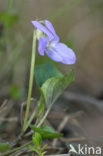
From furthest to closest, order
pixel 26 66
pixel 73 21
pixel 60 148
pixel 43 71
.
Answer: pixel 73 21 < pixel 26 66 < pixel 60 148 < pixel 43 71

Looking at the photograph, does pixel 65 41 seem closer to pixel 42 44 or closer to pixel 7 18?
pixel 7 18

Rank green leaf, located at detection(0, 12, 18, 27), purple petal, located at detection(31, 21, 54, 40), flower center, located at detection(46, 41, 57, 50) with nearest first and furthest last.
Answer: purple petal, located at detection(31, 21, 54, 40) < flower center, located at detection(46, 41, 57, 50) < green leaf, located at detection(0, 12, 18, 27)

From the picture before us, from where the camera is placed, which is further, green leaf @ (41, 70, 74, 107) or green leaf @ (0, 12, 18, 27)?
green leaf @ (0, 12, 18, 27)

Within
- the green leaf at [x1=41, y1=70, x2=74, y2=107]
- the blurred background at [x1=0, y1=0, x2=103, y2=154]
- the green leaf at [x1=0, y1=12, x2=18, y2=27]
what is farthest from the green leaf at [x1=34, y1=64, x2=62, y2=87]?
the green leaf at [x1=0, y1=12, x2=18, y2=27]

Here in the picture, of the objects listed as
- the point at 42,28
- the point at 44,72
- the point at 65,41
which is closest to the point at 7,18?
the point at 65,41

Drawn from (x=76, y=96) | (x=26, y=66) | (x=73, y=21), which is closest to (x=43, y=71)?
(x=76, y=96)

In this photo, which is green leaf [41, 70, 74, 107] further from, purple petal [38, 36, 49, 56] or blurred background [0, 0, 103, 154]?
blurred background [0, 0, 103, 154]

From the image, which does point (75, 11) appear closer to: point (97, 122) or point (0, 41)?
point (0, 41)
